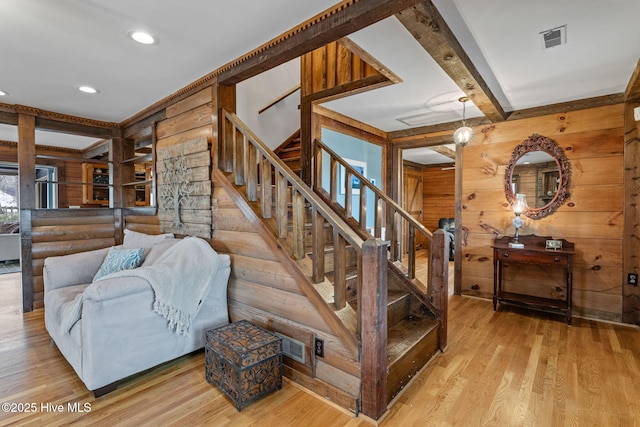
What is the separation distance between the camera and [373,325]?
1757 millimetres

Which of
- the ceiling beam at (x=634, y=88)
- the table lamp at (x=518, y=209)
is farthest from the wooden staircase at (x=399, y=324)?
the ceiling beam at (x=634, y=88)

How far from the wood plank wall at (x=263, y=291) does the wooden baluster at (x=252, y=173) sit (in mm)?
156

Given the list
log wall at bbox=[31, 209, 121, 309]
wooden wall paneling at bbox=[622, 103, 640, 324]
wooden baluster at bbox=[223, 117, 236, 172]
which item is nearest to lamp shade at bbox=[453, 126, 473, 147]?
wooden wall paneling at bbox=[622, 103, 640, 324]

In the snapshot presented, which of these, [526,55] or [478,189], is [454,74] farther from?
[478,189]

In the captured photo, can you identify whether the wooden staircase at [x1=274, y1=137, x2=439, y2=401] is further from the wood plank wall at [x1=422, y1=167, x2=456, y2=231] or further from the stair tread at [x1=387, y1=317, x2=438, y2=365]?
the wood plank wall at [x1=422, y1=167, x2=456, y2=231]

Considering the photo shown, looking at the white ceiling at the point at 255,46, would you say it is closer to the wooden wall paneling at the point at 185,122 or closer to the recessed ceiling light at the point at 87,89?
the recessed ceiling light at the point at 87,89

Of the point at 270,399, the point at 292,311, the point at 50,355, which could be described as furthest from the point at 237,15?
the point at 50,355

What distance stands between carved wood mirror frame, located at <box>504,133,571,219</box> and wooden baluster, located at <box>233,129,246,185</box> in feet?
10.4

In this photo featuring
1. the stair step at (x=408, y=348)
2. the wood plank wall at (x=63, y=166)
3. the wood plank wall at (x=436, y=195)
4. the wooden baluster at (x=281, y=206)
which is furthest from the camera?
the wood plank wall at (x=436, y=195)

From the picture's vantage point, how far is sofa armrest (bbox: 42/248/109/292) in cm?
274

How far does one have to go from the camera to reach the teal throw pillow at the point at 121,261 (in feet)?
8.88

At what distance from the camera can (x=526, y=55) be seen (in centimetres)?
243

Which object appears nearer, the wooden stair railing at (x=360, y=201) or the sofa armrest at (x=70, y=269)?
the sofa armrest at (x=70, y=269)

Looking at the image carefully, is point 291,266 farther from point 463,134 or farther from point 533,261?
point 533,261
